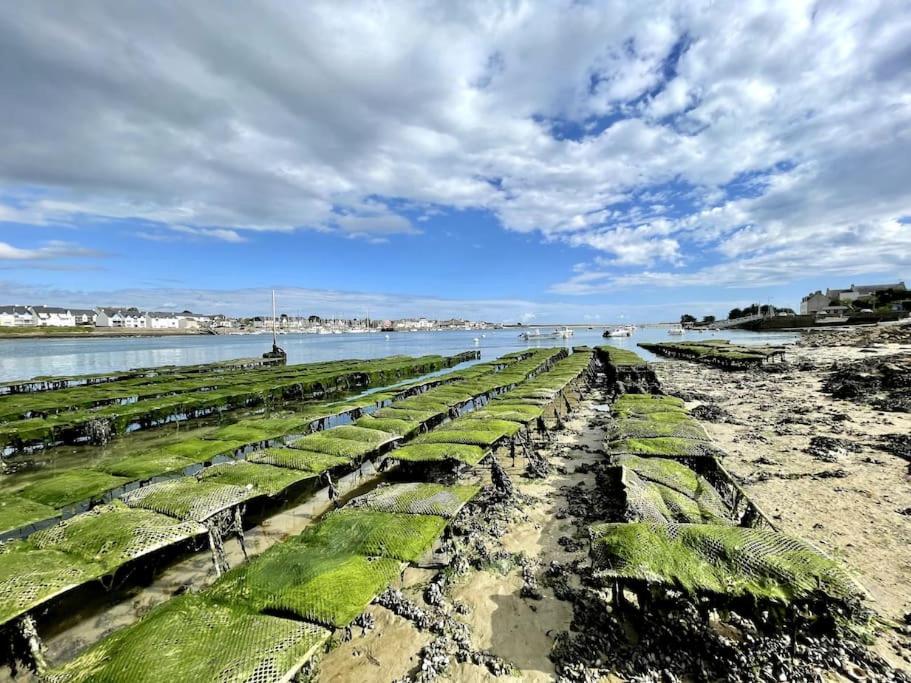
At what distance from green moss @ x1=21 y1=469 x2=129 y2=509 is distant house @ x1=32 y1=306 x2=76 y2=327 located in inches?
7642

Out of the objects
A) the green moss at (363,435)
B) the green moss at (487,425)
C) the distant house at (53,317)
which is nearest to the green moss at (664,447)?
the green moss at (487,425)

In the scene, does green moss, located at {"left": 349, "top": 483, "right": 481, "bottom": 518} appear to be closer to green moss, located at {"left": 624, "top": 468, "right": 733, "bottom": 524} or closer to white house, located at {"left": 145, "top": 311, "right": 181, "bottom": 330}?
green moss, located at {"left": 624, "top": 468, "right": 733, "bottom": 524}

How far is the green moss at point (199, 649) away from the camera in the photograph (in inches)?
138

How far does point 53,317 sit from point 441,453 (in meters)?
205

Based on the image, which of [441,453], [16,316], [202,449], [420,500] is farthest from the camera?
[16,316]

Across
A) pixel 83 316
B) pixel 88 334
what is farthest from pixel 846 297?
pixel 83 316

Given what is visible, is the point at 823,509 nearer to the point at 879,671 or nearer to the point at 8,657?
the point at 879,671

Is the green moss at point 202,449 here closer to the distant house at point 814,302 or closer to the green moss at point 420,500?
the green moss at point 420,500

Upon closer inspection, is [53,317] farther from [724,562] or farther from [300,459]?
[724,562]

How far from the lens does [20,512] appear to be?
7109mm

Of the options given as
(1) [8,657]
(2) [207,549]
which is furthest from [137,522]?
(2) [207,549]

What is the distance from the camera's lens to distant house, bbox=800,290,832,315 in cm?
12281

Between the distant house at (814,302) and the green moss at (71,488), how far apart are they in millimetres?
157199

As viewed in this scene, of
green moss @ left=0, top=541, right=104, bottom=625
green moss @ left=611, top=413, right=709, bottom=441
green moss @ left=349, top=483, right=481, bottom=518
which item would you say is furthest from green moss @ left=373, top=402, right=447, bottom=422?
green moss @ left=0, top=541, right=104, bottom=625
